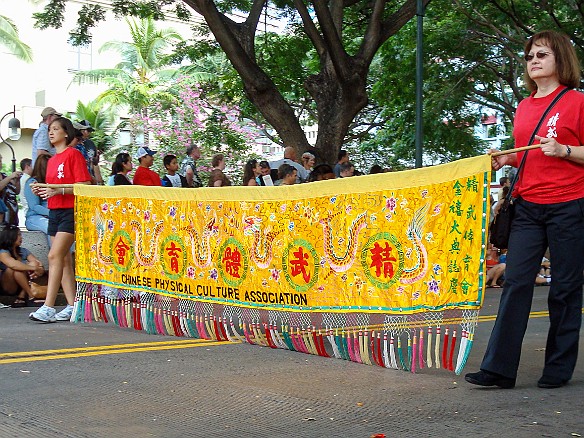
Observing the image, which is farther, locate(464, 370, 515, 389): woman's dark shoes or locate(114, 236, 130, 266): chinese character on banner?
locate(114, 236, 130, 266): chinese character on banner

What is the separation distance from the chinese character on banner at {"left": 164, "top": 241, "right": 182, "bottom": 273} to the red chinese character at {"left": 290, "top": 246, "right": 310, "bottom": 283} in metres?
1.33

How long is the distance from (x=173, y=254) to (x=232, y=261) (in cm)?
73

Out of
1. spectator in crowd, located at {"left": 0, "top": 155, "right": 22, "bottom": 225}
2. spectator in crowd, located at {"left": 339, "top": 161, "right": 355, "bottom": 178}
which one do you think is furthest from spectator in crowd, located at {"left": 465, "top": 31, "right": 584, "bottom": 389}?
spectator in crowd, located at {"left": 339, "top": 161, "right": 355, "bottom": 178}

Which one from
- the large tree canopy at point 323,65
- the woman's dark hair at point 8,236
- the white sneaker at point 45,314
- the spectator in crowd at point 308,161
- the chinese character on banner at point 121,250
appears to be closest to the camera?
the chinese character on banner at point 121,250

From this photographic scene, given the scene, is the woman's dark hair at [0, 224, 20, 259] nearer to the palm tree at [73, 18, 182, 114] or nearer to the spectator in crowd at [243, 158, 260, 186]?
the spectator in crowd at [243, 158, 260, 186]

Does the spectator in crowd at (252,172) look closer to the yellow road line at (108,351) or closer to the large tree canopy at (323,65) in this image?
the large tree canopy at (323,65)

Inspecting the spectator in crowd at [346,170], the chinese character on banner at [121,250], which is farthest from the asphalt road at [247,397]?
the spectator in crowd at [346,170]

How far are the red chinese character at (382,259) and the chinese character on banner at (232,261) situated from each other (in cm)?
138

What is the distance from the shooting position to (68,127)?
9.09 metres

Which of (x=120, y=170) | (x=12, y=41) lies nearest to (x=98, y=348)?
(x=120, y=170)

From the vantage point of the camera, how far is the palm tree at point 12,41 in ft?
123

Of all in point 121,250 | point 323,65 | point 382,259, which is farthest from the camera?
point 323,65

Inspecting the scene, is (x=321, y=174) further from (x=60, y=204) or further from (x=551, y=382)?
(x=551, y=382)

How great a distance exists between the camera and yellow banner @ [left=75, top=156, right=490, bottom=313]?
5.95m
